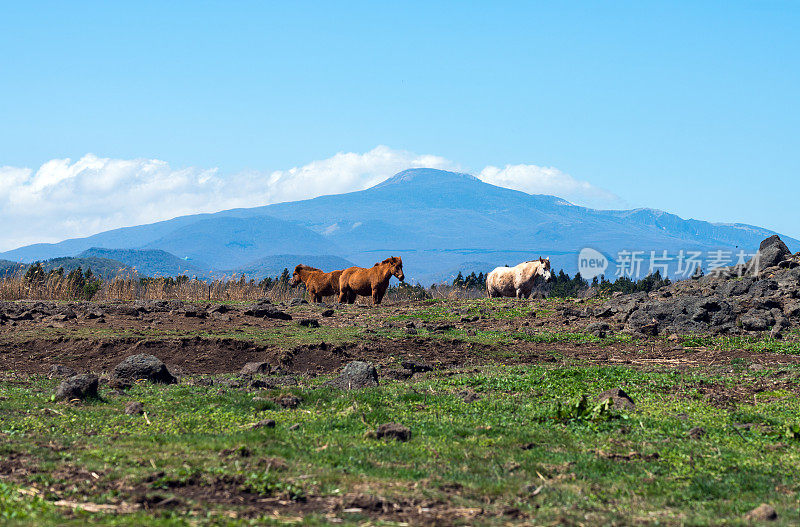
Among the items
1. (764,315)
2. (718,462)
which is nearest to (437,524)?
(718,462)

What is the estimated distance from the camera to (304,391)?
44.3ft

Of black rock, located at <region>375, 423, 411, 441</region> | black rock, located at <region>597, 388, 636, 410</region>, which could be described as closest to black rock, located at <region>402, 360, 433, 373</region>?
black rock, located at <region>597, 388, 636, 410</region>

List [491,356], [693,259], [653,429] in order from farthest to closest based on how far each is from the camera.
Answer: [693,259] → [491,356] → [653,429]

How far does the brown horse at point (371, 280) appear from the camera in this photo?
108 feet

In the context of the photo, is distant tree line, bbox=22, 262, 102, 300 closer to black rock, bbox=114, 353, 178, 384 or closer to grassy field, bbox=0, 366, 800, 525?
black rock, bbox=114, 353, 178, 384

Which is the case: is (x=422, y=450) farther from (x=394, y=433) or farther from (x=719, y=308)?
(x=719, y=308)

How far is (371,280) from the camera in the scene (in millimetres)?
33188

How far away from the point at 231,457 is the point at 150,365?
6973 millimetres

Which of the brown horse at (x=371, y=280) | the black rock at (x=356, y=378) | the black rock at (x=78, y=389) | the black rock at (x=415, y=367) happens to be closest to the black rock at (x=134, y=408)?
the black rock at (x=78, y=389)

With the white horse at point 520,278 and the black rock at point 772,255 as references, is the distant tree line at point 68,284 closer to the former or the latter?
the white horse at point 520,278

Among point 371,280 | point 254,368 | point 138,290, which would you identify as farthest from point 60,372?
point 138,290

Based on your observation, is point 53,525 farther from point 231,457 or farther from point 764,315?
point 764,315

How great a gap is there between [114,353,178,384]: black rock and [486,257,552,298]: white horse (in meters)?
23.3

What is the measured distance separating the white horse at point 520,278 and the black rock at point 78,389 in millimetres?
25660
